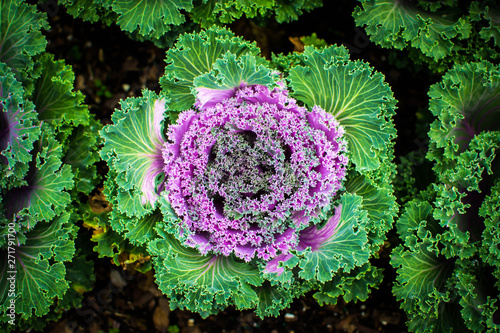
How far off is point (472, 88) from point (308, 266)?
1929mm

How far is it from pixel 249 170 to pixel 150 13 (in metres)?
1.70

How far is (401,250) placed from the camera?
11.2ft

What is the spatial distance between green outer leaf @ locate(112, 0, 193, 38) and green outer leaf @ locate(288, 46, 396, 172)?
1173mm

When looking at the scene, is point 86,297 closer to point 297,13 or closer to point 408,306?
point 408,306

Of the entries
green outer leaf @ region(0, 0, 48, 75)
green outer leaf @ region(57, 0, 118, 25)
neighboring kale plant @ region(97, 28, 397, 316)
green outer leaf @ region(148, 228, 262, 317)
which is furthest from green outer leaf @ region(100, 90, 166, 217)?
green outer leaf @ region(57, 0, 118, 25)

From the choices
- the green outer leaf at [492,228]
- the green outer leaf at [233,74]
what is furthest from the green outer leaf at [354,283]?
the green outer leaf at [233,74]

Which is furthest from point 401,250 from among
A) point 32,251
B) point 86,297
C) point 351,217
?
point 86,297

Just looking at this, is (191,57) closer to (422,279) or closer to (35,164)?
(35,164)

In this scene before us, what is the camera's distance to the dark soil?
4.52 meters

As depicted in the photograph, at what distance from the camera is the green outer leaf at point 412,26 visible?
368 centimetres

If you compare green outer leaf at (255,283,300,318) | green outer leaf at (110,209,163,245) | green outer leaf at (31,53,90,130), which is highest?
green outer leaf at (31,53,90,130)

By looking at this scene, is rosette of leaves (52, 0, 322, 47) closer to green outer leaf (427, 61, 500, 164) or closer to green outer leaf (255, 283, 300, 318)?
green outer leaf (427, 61, 500, 164)

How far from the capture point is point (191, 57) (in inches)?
133

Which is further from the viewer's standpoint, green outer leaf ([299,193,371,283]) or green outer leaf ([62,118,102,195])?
→ green outer leaf ([62,118,102,195])
